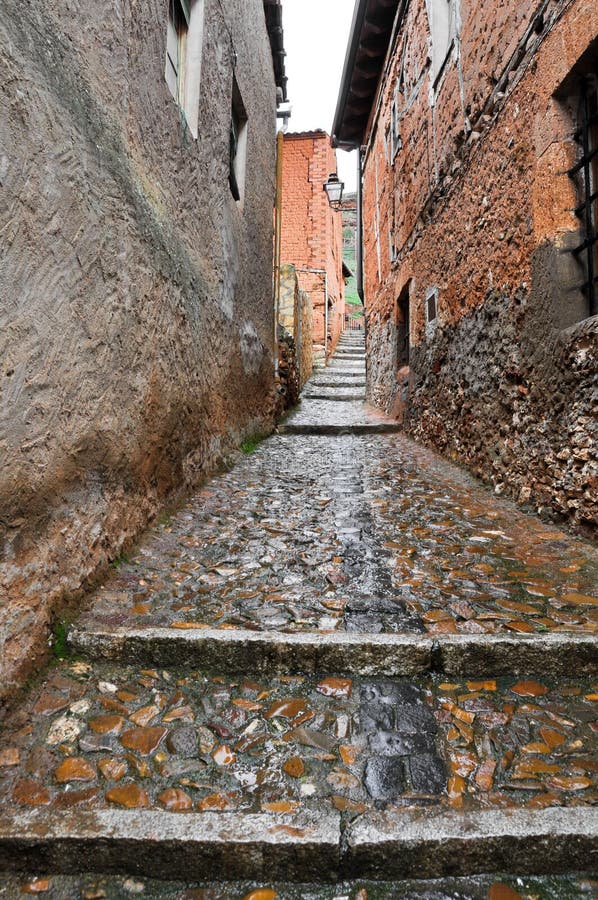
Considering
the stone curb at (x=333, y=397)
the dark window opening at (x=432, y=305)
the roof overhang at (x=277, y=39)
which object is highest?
the roof overhang at (x=277, y=39)

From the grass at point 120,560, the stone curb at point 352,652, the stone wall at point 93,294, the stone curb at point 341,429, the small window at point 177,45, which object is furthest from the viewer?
the stone curb at point 341,429

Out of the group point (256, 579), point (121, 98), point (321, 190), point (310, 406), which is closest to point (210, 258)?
point (121, 98)

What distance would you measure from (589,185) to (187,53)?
3055 mm

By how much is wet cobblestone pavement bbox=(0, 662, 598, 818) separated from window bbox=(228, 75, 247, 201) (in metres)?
4.90

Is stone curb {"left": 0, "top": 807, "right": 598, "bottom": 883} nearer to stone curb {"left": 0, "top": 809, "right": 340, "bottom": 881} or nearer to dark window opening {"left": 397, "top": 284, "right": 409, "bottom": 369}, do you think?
stone curb {"left": 0, "top": 809, "right": 340, "bottom": 881}

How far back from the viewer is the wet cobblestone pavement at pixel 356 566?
2.05 m

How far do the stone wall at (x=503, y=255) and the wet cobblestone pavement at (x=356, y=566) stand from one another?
52 centimetres

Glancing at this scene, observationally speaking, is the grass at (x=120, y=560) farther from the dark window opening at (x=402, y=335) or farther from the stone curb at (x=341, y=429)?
the dark window opening at (x=402, y=335)

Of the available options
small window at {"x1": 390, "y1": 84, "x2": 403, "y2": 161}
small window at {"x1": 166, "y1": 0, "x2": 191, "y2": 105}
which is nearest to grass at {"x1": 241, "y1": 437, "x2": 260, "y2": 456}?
small window at {"x1": 166, "y1": 0, "x2": 191, "y2": 105}

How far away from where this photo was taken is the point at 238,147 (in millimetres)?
5547

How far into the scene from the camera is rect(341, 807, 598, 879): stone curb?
1.22m

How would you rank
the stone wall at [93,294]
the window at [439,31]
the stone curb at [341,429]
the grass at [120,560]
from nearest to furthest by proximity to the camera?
the stone wall at [93,294] → the grass at [120,560] → the window at [439,31] → the stone curb at [341,429]

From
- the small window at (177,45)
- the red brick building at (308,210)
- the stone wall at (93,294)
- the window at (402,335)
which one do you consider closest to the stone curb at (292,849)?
the stone wall at (93,294)

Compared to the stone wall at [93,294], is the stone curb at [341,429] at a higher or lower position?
lower
